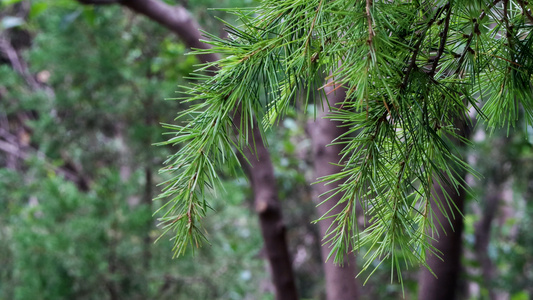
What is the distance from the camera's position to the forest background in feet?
6.18

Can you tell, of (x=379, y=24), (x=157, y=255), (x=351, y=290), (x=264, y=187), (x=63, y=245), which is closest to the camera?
(x=379, y=24)

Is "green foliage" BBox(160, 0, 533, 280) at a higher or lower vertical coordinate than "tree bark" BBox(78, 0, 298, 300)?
higher

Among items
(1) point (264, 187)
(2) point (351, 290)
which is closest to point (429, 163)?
(2) point (351, 290)

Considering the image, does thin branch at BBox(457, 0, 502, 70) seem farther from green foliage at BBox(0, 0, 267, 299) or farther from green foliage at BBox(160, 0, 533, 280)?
green foliage at BBox(0, 0, 267, 299)

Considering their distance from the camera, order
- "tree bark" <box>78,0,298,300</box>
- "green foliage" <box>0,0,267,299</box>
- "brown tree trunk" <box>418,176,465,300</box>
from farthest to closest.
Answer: "green foliage" <box>0,0,267,299</box> → "tree bark" <box>78,0,298,300</box> → "brown tree trunk" <box>418,176,465,300</box>

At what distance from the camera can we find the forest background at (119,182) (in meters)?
1.88

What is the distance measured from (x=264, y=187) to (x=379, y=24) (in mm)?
1121

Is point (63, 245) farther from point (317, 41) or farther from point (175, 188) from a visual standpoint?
point (317, 41)

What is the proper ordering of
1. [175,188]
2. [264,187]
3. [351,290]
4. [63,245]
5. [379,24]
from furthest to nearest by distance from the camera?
[63,245] < [264,187] < [351,290] < [175,188] < [379,24]

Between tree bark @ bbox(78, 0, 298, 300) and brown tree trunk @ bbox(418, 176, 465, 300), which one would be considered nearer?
brown tree trunk @ bbox(418, 176, 465, 300)

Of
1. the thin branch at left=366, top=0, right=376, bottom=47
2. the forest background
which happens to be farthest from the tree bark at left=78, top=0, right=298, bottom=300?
A: the thin branch at left=366, top=0, right=376, bottom=47

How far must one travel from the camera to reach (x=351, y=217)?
58 cm

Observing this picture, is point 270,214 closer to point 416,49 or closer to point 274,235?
point 274,235

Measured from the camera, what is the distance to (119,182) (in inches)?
78.5
